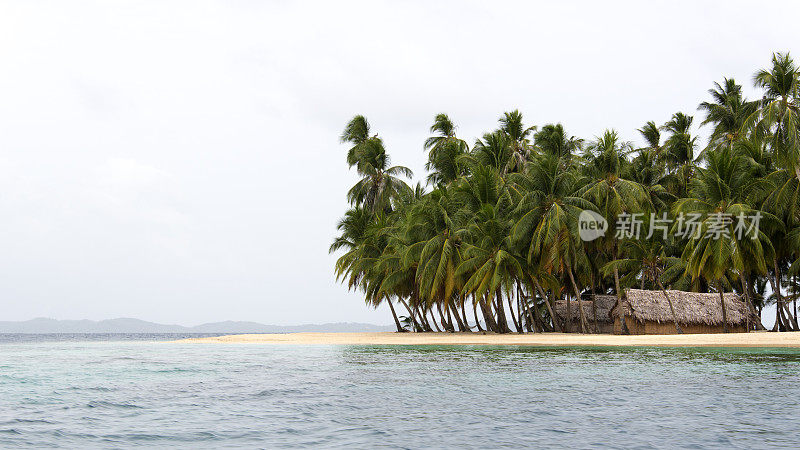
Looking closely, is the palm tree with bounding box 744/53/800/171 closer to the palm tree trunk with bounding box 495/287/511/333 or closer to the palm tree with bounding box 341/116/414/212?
the palm tree trunk with bounding box 495/287/511/333

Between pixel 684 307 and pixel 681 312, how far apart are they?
311 mm

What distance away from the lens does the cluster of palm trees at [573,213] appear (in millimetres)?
31531

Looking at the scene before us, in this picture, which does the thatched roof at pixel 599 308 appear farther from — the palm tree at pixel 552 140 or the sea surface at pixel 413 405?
the sea surface at pixel 413 405

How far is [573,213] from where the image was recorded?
33.7 meters

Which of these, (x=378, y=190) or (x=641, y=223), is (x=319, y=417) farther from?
(x=378, y=190)

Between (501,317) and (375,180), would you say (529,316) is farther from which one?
(375,180)

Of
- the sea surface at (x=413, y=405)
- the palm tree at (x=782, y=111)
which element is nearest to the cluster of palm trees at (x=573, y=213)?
the palm tree at (x=782, y=111)

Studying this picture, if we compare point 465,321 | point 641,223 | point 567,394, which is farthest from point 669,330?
point 567,394

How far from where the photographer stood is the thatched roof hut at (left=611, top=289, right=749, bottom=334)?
111ft

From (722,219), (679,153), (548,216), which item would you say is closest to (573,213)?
(548,216)

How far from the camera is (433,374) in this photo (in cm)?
1661

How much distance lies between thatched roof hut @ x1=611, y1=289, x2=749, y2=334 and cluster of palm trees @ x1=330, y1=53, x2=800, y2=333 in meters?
1.13

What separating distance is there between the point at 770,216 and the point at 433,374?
876 inches

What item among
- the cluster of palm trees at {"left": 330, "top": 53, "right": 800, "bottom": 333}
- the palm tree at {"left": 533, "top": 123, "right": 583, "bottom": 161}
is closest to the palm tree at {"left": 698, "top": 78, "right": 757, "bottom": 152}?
the cluster of palm trees at {"left": 330, "top": 53, "right": 800, "bottom": 333}
